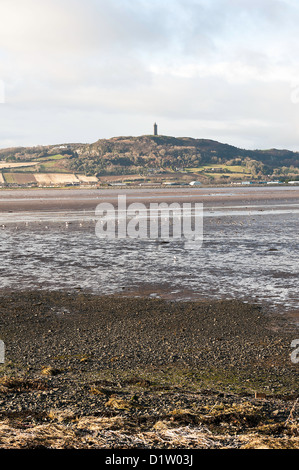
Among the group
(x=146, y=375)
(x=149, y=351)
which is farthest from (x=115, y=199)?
(x=146, y=375)

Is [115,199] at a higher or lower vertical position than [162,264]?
higher

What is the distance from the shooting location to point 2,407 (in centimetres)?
700

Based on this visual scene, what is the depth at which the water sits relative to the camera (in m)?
16.7

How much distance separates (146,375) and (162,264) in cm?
1271

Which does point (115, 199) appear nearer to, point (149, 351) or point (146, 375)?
point (149, 351)

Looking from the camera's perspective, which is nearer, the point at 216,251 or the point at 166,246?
the point at 216,251

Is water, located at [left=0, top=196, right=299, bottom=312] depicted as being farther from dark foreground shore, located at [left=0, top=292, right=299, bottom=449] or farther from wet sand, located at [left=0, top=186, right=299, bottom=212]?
wet sand, located at [left=0, top=186, right=299, bottom=212]

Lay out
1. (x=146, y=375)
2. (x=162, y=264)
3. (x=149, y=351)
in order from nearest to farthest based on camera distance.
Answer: (x=146, y=375) < (x=149, y=351) < (x=162, y=264)

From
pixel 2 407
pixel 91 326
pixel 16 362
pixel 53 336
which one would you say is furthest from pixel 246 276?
pixel 2 407

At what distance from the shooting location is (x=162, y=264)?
21.4 metres

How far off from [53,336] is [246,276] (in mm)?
9760

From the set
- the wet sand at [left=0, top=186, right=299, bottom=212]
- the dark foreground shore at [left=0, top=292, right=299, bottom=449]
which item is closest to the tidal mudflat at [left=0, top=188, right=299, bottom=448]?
the dark foreground shore at [left=0, top=292, right=299, bottom=449]

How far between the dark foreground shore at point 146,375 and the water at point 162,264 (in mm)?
2061

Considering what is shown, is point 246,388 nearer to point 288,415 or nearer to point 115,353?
point 288,415
